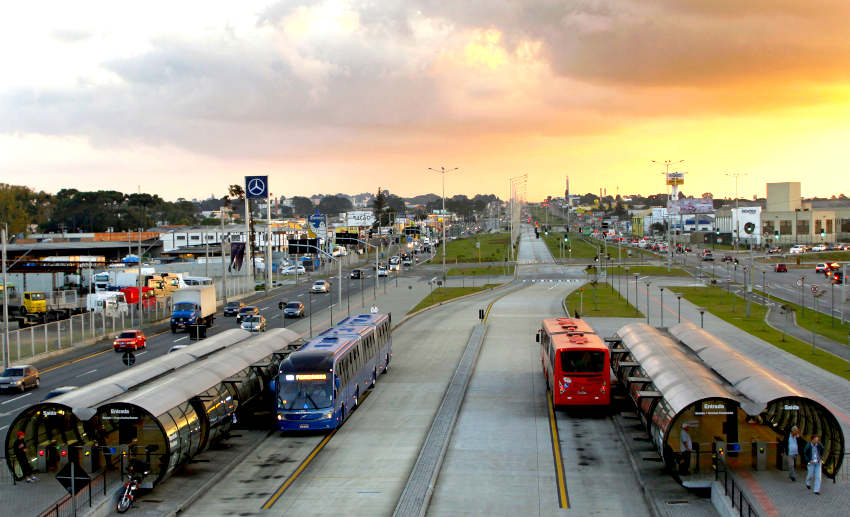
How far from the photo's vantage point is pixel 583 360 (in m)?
27.2

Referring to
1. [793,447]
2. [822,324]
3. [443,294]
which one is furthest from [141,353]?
[822,324]

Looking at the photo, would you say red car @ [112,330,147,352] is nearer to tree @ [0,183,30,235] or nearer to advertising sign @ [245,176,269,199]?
advertising sign @ [245,176,269,199]

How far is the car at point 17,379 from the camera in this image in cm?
3553

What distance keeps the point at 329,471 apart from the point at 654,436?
9.47 metres

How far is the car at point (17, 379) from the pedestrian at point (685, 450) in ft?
99.4

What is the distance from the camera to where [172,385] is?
21906mm

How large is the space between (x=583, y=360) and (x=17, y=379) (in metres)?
26.4

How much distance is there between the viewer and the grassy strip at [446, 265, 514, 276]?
114 meters

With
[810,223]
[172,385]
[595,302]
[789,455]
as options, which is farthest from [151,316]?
[810,223]

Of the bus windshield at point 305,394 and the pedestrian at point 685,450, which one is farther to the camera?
the bus windshield at point 305,394

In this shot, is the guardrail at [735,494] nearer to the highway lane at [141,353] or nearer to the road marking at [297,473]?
the road marking at [297,473]

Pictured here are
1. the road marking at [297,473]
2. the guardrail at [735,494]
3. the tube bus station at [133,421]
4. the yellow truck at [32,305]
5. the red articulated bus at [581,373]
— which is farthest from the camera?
the yellow truck at [32,305]

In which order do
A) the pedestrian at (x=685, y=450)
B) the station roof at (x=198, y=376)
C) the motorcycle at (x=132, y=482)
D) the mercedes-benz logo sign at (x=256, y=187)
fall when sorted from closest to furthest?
the motorcycle at (x=132, y=482) < the pedestrian at (x=685, y=450) < the station roof at (x=198, y=376) < the mercedes-benz logo sign at (x=256, y=187)

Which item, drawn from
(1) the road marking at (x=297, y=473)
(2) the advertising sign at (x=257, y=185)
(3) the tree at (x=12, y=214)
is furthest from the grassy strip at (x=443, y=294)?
(3) the tree at (x=12, y=214)
